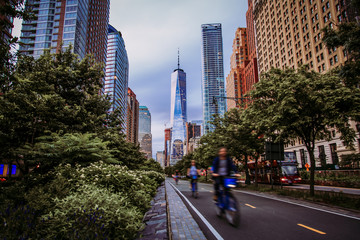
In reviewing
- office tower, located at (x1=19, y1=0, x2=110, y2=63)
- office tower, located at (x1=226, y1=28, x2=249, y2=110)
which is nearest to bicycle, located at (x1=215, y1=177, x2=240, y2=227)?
office tower, located at (x1=19, y1=0, x2=110, y2=63)

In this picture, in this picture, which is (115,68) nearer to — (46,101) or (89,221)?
(46,101)

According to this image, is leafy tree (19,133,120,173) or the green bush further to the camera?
leafy tree (19,133,120,173)

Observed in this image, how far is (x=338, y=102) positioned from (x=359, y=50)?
14.1ft

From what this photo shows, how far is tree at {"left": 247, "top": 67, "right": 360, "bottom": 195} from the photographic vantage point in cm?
1038

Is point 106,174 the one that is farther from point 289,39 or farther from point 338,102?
point 289,39

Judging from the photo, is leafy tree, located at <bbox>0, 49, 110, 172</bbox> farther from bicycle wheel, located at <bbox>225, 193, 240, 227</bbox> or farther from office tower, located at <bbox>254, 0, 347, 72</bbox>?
office tower, located at <bbox>254, 0, 347, 72</bbox>

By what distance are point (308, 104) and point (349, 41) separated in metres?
5.05

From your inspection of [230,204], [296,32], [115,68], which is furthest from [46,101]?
[115,68]

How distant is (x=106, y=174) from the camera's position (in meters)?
6.57

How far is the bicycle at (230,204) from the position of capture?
5527mm

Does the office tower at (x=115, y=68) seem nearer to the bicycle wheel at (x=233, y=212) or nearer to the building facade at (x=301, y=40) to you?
the building facade at (x=301, y=40)

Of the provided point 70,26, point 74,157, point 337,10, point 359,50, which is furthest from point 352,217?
point 70,26

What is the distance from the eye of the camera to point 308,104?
11.4 meters

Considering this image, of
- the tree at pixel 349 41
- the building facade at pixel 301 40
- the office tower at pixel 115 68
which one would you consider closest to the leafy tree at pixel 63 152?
the tree at pixel 349 41
